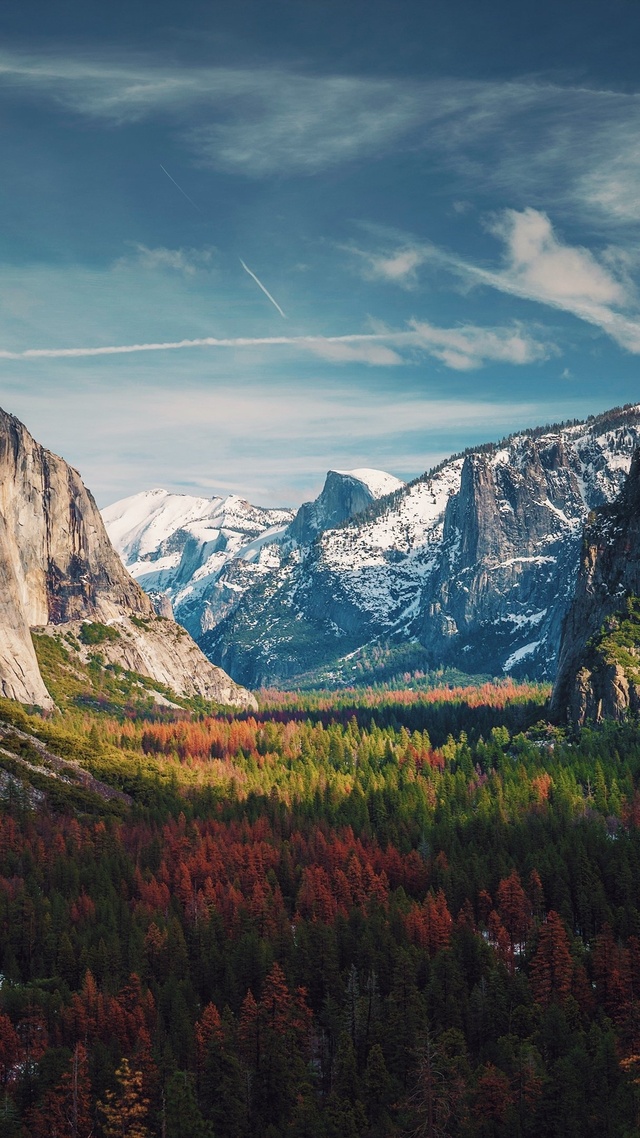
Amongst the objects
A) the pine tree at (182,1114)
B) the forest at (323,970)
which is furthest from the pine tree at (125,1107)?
the pine tree at (182,1114)

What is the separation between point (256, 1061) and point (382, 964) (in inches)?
761

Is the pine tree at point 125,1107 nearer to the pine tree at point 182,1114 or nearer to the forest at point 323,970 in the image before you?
the forest at point 323,970

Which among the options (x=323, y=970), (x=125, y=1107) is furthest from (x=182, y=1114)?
(x=323, y=970)

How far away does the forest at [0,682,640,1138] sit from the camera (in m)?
83.6

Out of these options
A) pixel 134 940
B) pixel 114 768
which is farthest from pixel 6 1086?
pixel 114 768

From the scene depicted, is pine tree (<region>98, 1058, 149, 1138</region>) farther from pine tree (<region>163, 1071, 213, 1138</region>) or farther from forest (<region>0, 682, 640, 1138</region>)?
pine tree (<region>163, 1071, 213, 1138</region>)

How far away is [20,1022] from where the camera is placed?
3873 inches

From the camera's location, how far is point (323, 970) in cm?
10769

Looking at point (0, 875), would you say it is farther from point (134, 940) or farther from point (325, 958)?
point (325, 958)

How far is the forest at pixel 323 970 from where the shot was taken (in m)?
83.6

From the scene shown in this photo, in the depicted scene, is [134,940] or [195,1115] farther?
[134,940]

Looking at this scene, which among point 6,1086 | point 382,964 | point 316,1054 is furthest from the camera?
point 382,964

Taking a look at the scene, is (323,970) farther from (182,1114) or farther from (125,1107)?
(125,1107)

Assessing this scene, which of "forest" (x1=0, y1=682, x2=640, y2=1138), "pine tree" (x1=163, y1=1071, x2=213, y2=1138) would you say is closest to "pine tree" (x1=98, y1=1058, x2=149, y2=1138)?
"forest" (x1=0, y1=682, x2=640, y2=1138)
